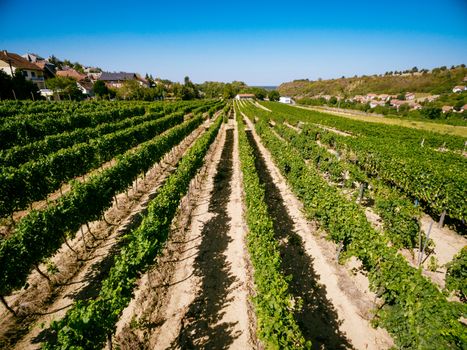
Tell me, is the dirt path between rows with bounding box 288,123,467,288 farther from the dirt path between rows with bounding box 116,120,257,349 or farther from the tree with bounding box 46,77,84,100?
the tree with bounding box 46,77,84,100

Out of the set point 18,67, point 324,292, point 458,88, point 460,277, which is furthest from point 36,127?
point 458,88

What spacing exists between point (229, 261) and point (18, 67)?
94.7 meters

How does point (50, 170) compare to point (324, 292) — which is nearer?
point (324, 292)

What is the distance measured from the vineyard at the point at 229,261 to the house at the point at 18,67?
76.0 m

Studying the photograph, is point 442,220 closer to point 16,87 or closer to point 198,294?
point 198,294

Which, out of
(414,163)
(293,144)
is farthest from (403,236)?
(293,144)

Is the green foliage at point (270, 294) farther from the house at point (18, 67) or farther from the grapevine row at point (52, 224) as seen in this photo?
the house at point (18, 67)

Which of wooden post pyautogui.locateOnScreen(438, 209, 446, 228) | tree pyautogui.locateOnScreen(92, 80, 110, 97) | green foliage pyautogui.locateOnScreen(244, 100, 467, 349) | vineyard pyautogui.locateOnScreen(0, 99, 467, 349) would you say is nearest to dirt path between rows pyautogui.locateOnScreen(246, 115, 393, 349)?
vineyard pyautogui.locateOnScreen(0, 99, 467, 349)

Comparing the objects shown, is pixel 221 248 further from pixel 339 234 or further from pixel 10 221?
pixel 10 221

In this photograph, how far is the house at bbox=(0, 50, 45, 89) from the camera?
67.1m

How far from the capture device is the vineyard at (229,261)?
6117 millimetres

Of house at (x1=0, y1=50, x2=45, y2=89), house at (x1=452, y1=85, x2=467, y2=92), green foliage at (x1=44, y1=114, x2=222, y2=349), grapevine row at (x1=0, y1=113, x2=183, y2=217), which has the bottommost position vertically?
green foliage at (x1=44, y1=114, x2=222, y2=349)

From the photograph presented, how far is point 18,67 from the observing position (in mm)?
69938

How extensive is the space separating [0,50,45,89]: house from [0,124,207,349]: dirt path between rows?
8116cm
